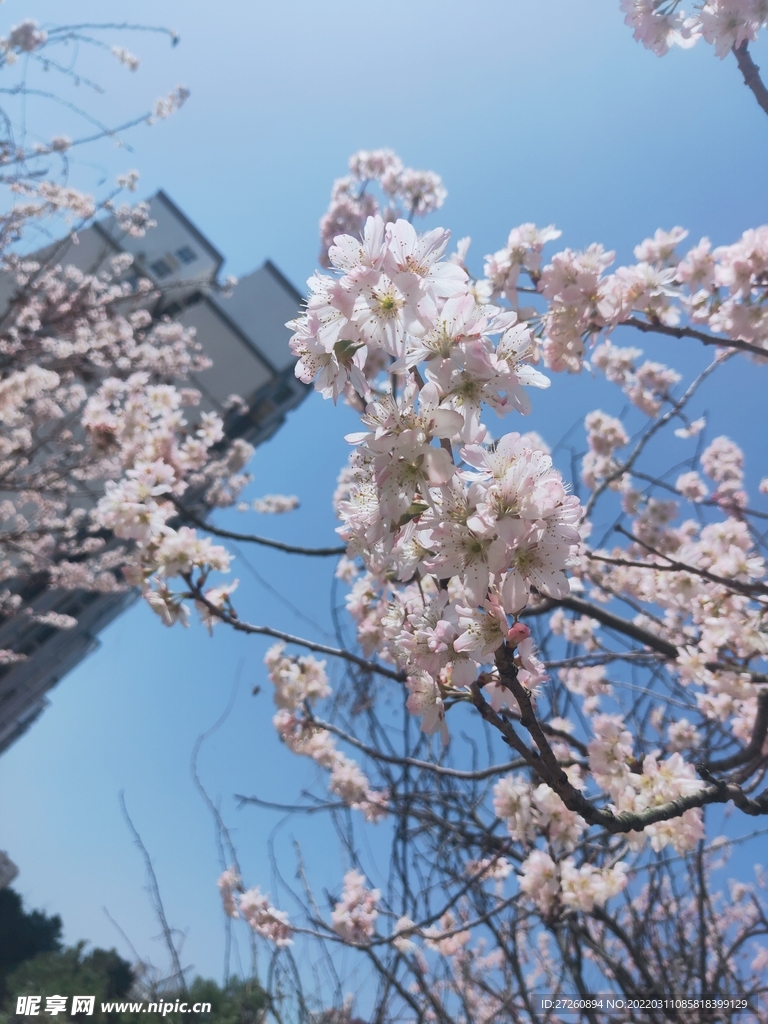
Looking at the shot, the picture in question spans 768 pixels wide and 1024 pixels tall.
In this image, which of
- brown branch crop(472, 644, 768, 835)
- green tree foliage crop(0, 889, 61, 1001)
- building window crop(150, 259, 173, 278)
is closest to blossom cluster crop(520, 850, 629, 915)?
brown branch crop(472, 644, 768, 835)

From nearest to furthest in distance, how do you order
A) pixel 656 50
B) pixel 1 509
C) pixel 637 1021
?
pixel 656 50, pixel 637 1021, pixel 1 509

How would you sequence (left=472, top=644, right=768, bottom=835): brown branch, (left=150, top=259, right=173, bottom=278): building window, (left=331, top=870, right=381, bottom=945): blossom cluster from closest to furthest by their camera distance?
1. (left=472, top=644, right=768, bottom=835): brown branch
2. (left=331, top=870, right=381, bottom=945): blossom cluster
3. (left=150, top=259, right=173, bottom=278): building window

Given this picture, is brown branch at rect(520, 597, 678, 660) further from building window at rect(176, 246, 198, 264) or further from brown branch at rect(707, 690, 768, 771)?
building window at rect(176, 246, 198, 264)

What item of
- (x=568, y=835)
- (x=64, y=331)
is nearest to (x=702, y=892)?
(x=568, y=835)

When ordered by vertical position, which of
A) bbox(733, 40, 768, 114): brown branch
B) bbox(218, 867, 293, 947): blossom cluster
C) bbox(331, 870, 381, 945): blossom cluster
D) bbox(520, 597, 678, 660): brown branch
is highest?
bbox(733, 40, 768, 114): brown branch

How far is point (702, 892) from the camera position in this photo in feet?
9.31

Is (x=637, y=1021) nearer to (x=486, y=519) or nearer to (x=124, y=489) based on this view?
(x=486, y=519)

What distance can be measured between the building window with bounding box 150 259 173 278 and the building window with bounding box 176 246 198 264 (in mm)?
929

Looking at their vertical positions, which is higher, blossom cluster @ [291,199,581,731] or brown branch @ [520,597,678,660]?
brown branch @ [520,597,678,660]

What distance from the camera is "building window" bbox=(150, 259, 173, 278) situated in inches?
782

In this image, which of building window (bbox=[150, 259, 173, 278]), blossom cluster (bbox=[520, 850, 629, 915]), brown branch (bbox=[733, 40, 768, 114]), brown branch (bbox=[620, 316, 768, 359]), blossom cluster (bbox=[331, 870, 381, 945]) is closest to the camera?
brown branch (bbox=[733, 40, 768, 114])

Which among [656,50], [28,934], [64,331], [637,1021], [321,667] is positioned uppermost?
[64,331]

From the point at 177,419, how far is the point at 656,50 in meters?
2.68

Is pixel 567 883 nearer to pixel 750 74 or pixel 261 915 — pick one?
pixel 261 915
